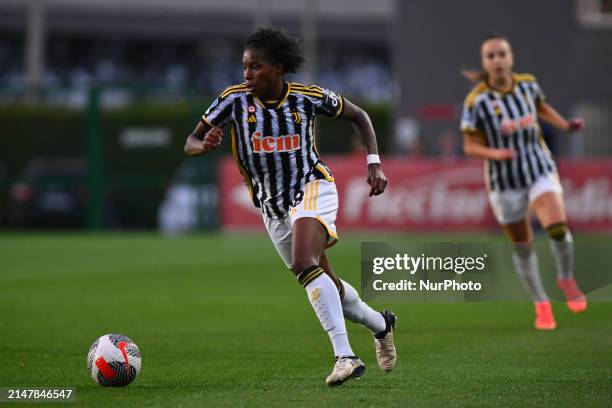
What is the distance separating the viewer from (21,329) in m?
10.9

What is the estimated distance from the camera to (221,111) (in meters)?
7.98

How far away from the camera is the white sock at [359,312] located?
7973mm

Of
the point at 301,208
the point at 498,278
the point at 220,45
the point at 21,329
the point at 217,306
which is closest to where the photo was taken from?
the point at 301,208

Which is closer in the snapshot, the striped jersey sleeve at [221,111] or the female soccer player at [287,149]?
the female soccer player at [287,149]

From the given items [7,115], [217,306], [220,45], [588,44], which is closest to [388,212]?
[588,44]

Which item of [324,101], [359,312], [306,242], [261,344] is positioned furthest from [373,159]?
[261,344]

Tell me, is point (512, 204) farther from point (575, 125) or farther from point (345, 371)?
point (345, 371)

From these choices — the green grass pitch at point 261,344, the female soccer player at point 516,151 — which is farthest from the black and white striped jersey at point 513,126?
the green grass pitch at point 261,344

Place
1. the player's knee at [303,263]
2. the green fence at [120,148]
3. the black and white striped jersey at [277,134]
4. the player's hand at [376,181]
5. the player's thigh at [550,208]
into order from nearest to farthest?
the player's knee at [303,263], the player's hand at [376,181], the black and white striped jersey at [277,134], the player's thigh at [550,208], the green fence at [120,148]

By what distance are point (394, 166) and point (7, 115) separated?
31.3ft

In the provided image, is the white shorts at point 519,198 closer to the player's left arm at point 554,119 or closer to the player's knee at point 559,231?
the player's knee at point 559,231

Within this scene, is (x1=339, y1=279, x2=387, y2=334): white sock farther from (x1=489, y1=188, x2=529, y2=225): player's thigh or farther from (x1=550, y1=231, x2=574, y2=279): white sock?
(x1=489, y1=188, x2=529, y2=225): player's thigh

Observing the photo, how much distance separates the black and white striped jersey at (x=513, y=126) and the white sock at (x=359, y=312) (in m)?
3.51

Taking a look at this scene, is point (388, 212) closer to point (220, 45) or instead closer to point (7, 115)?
point (7, 115)
